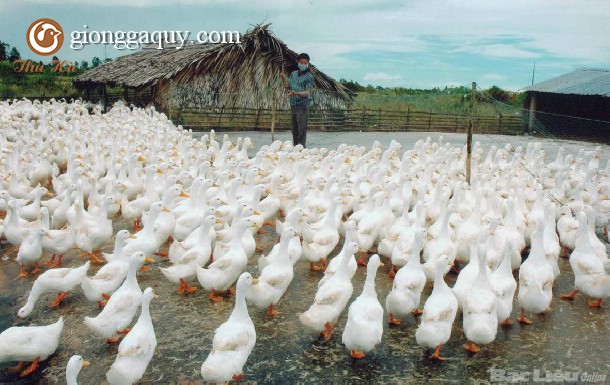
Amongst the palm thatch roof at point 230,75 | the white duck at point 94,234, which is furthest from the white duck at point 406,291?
the palm thatch roof at point 230,75

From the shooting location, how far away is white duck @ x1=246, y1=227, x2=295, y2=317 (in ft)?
16.6

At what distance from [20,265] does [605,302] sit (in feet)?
22.7

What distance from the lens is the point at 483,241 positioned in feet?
18.0

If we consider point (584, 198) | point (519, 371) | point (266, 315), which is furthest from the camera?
point (584, 198)

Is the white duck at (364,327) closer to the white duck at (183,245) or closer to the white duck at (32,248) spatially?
the white duck at (183,245)

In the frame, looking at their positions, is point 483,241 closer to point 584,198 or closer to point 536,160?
point 584,198

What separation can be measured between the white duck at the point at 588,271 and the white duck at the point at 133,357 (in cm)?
443

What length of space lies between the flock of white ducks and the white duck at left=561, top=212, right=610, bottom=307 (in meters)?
0.01

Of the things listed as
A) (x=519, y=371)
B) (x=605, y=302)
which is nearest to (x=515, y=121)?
(x=605, y=302)

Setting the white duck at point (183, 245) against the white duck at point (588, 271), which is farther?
the white duck at point (183, 245)

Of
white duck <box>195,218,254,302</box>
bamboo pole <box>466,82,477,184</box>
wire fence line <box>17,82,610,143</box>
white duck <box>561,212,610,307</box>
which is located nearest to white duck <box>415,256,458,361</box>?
white duck <box>561,212,610,307</box>

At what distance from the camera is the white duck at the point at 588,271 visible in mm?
5441

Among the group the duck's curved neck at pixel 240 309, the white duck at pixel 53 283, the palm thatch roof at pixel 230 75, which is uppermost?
the palm thatch roof at pixel 230 75

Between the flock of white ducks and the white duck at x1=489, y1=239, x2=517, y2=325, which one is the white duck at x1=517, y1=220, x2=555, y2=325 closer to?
the flock of white ducks
